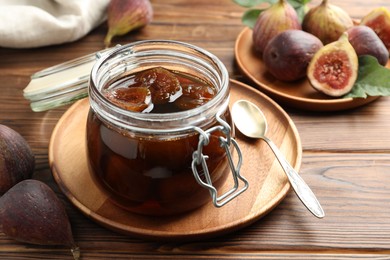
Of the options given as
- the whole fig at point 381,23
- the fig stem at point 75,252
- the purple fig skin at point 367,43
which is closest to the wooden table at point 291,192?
the fig stem at point 75,252

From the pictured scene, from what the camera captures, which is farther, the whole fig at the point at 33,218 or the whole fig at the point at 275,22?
the whole fig at the point at 275,22

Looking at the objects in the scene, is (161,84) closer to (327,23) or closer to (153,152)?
(153,152)

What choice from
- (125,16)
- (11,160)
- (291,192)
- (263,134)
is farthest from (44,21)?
(291,192)

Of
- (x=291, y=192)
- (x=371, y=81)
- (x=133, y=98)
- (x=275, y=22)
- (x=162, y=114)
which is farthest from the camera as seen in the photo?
(x=275, y=22)

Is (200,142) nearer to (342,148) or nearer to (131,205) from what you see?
(131,205)

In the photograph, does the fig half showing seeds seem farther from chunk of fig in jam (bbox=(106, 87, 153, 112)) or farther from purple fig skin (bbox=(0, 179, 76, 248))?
purple fig skin (bbox=(0, 179, 76, 248))

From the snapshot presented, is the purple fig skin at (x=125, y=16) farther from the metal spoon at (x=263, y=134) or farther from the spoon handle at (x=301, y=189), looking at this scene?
the spoon handle at (x=301, y=189)

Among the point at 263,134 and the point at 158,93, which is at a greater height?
the point at 158,93
